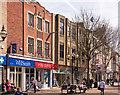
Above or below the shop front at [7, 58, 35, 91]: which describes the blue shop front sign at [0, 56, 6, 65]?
above

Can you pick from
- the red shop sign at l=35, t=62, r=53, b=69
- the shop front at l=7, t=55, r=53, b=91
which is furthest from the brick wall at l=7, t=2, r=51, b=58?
the red shop sign at l=35, t=62, r=53, b=69

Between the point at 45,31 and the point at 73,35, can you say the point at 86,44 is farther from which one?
the point at 73,35

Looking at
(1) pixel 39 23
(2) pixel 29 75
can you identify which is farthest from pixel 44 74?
(1) pixel 39 23

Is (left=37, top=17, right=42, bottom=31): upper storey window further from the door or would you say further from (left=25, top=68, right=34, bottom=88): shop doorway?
the door

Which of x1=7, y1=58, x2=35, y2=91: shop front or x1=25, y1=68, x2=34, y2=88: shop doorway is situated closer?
x1=7, y1=58, x2=35, y2=91: shop front

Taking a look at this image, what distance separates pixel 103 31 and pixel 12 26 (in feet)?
51.0

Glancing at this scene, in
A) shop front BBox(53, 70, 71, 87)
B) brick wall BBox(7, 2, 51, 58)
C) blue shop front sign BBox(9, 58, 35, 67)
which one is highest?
brick wall BBox(7, 2, 51, 58)

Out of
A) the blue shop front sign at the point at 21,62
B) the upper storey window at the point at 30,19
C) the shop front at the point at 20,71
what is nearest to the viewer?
the blue shop front sign at the point at 21,62

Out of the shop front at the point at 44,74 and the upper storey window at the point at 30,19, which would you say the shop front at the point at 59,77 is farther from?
the upper storey window at the point at 30,19

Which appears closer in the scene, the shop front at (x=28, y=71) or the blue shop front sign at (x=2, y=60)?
the blue shop front sign at (x=2, y=60)

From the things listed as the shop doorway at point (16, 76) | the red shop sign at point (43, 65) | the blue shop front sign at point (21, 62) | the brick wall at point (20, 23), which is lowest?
the shop doorway at point (16, 76)

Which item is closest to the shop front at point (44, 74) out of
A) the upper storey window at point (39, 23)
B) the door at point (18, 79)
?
the door at point (18, 79)

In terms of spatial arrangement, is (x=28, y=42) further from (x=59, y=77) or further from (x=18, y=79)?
(x=59, y=77)

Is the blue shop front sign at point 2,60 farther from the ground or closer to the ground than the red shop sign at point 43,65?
farther from the ground
